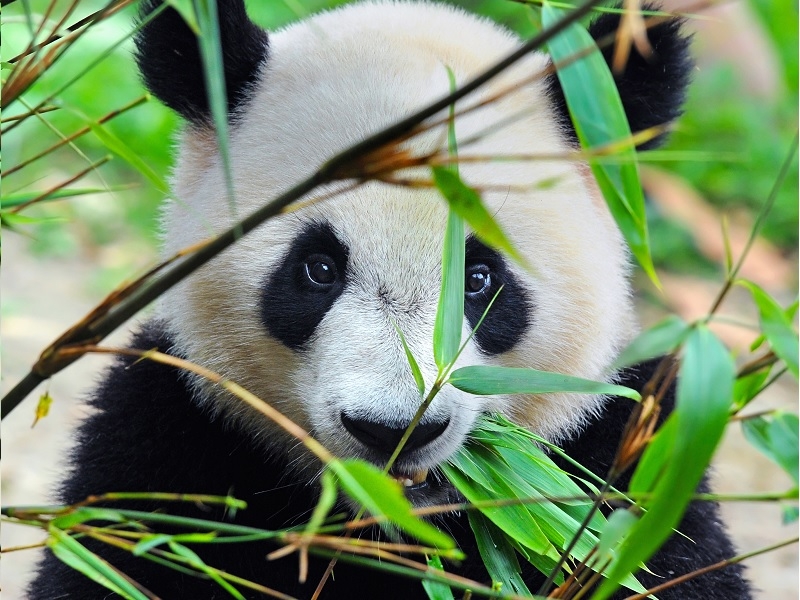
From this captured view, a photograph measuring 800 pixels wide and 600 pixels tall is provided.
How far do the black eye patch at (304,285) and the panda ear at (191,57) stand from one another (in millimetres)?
420

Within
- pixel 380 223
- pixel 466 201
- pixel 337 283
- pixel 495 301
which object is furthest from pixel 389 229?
pixel 466 201

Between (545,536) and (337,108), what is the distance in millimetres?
906

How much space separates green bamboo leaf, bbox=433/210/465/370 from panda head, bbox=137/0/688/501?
17cm

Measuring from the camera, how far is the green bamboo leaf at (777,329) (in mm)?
1117

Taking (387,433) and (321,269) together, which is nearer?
(387,433)

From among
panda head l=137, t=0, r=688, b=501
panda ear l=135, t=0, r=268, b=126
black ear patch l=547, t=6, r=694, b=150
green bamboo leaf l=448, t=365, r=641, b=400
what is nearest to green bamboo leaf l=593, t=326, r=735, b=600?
green bamboo leaf l=448, t=365, r=641, b=400

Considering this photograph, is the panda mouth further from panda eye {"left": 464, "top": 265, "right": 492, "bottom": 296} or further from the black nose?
panda eye {"left": 464, "top": 265, "right": 492, "bottom": 296}

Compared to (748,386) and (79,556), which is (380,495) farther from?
(748,386)

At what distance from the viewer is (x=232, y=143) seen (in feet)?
6.75

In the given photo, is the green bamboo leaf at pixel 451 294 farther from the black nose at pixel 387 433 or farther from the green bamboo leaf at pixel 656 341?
the green bamboo leaf at pixel 656 341

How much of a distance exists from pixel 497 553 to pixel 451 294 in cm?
53

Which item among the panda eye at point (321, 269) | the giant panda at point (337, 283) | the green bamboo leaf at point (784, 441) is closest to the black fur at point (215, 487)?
the giant panda at point (337, 283)

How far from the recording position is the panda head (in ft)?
5.75

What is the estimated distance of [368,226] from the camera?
177 cm
